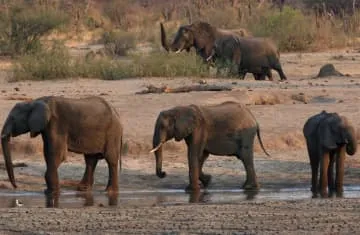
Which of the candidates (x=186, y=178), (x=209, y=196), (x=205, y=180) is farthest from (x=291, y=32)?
(x=209, y=196)

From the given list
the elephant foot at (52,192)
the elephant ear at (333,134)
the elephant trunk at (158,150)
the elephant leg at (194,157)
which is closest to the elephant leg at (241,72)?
the elephant leg at (194,157)

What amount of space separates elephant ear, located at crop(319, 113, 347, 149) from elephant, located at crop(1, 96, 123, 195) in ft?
7.92

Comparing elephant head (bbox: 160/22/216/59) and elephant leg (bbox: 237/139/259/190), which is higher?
elephant leg (bbox: 237/139/259/190)

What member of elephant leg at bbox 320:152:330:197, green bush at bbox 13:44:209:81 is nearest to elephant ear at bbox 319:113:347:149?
elephant leg at bbox 320:152:330:197

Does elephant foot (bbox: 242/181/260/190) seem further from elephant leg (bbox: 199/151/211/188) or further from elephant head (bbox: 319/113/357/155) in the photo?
elephant head (bbox: 319/113/357/155)

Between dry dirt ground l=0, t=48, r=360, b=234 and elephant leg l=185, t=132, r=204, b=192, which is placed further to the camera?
elephant leg l=185, t=132, r=204, b=192

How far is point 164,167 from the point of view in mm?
16391

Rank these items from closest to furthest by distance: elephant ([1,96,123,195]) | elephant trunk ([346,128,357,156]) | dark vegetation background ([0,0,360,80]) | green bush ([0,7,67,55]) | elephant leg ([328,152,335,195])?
1. elephant ([1,96,123,195])
2. elephant trunk ([346,128,357,156])
3. elephant leg ([328,152,335,195])
4. dark vegetation background ([0,0,360,80])
5. green bush ([0,7,67,55])

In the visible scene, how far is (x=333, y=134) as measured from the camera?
14.9m

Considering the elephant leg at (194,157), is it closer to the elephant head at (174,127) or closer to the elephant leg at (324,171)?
the elephant head at (174,127)

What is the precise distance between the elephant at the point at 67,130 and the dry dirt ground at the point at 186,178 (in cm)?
32

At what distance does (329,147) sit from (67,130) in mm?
3069

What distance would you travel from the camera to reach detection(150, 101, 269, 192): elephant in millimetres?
15141

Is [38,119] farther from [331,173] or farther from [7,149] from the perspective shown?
[331,173]
